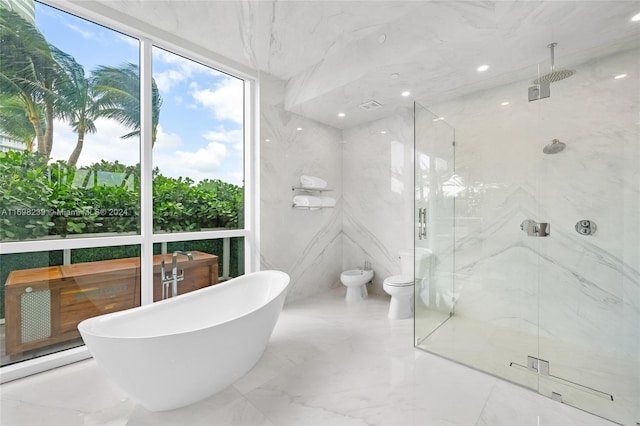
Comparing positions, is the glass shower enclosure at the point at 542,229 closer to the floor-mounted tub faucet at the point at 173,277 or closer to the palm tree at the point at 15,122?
the floor-mounted tub faucet at the point at 173,277

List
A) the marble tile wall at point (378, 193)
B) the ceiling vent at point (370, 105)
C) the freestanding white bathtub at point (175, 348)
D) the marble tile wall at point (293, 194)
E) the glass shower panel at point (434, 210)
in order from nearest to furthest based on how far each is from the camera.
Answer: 1. the freestanding white bathtub at point (175, 348)
2. the glass shower panel at point (434, 210)
3. the ceiling vent at point (370, 105)
4. the marble tile wall at point (293, 194)
5. the marble tile wall at point (378, 193)

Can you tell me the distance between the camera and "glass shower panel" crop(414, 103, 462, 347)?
Result: 2586mm

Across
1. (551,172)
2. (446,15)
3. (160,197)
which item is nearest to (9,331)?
Answer: (160,197)

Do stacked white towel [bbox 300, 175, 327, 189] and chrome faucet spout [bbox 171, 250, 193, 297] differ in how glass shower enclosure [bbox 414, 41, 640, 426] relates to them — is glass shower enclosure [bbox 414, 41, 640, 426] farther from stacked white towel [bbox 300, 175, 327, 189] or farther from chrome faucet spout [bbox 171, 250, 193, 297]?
chrome faucet spout [bbox 171, 250, 193, 297]

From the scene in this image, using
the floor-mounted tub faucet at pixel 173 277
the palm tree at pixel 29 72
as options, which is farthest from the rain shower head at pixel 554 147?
the palm tree at pixel 29 72

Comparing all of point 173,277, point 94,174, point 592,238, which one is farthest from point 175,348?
point 592,238

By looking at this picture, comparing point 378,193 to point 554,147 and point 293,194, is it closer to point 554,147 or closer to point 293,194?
point 293,194

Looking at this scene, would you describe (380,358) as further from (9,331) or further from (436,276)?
(9,331)

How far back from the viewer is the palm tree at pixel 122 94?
231cm

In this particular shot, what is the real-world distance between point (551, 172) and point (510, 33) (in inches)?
38.5

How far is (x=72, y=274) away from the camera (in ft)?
7.12

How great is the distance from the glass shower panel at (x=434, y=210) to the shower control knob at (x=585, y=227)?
2.81ft

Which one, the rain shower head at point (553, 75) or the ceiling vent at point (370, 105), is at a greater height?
the ceiling vent at point (370, 105)

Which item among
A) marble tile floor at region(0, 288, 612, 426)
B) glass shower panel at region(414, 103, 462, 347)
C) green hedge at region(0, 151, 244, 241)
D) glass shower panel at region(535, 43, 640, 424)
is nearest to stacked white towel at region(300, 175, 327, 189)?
green hedge at region(0, 151, 244, 241)
